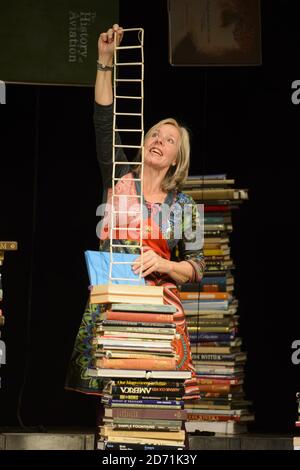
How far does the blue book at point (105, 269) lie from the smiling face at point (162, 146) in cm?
45

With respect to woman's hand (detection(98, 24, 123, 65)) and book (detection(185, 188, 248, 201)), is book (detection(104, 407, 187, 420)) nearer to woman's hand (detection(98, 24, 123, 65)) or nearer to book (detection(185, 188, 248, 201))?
woman's hand (detection(98, 24, 123, 65))

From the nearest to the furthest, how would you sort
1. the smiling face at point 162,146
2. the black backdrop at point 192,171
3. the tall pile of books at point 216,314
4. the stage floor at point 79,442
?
the smiling face at point 162,146, the stage floor at point 79,442, the tall pile of books at point 216,314, the black backdrop at point 192,171

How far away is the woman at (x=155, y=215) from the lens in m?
3.93

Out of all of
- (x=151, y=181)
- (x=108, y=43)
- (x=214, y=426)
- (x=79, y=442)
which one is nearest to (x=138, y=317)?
(x=151, y=181)

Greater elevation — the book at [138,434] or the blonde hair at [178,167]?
the blonde hair at [178,167]

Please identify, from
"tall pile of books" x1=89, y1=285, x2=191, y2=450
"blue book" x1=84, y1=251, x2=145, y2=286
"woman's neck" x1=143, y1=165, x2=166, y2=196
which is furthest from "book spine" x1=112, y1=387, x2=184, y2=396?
"woman's neck" x1=143, y1=165, x2=166, y2=196

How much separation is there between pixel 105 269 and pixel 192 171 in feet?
10.2

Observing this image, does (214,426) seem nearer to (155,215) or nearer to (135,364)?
(155,215)

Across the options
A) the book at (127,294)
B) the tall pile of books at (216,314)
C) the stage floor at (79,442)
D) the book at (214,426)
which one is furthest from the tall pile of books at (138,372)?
the tall pile of books at (216,314)

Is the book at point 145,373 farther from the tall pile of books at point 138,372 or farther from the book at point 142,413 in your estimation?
the book at point 142,413

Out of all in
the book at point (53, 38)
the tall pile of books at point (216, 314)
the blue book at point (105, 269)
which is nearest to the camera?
the blue book at point (105, 269)

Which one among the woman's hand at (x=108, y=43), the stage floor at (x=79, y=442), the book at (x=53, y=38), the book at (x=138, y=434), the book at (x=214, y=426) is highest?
the book at (x=53, y=38)

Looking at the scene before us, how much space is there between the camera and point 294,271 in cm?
689
